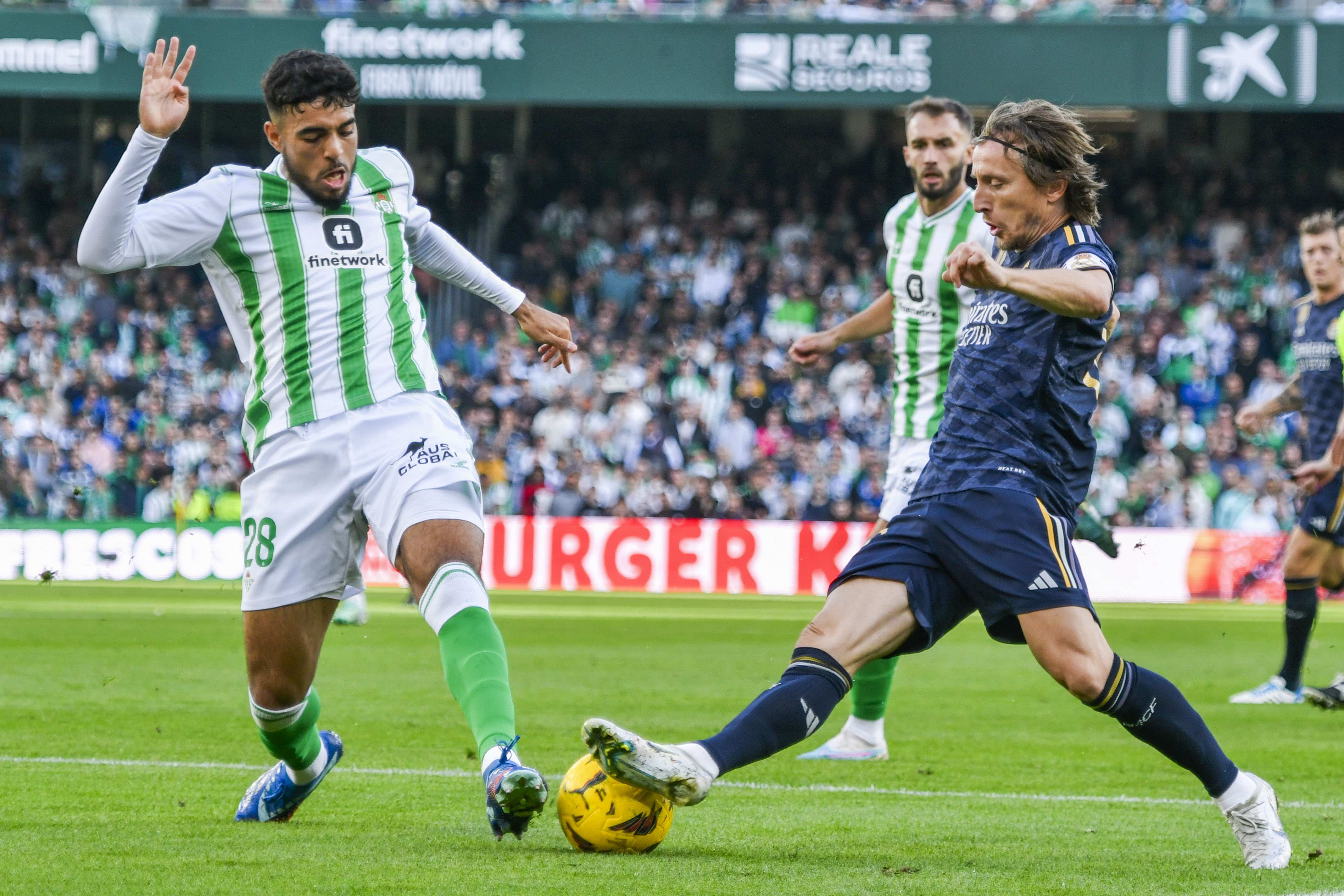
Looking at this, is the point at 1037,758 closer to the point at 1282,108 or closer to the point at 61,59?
the point at 1282,108

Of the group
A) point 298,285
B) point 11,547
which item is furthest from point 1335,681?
point 11,547

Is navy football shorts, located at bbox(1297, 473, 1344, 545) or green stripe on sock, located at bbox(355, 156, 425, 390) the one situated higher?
green stripe on sock, located at bbox(355, 156, 425, 390)

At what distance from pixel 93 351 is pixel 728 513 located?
33.3 feet

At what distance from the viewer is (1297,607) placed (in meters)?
9.30

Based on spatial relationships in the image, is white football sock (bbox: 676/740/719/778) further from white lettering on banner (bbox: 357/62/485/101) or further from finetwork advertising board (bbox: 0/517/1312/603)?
white lettering on banner (bbox: 357/62/485/101)

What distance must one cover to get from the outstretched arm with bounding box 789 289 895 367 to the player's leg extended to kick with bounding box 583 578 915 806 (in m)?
2.60

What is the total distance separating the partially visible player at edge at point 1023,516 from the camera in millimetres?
4301

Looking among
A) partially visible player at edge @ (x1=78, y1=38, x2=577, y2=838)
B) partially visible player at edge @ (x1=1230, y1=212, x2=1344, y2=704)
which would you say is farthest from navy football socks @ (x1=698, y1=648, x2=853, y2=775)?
partially visible player at edge @ (x1=1230, y1=212, x2=1344, y2=704)

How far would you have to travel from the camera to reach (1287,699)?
946cm

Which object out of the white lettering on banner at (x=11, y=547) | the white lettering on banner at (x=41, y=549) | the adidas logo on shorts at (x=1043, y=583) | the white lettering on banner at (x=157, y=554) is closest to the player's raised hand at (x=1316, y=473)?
the adidas logo on shorts at (x=1043, y=583)

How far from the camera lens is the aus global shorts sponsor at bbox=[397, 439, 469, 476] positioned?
15.1ft

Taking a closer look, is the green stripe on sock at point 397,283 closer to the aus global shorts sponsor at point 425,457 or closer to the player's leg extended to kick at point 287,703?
the aus global shorts sponsor at point 425,457

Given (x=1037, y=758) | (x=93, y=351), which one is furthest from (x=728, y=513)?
(x=1037, y=758)

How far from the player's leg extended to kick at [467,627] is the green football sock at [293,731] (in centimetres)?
63
